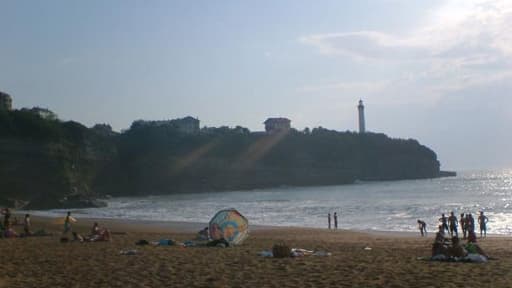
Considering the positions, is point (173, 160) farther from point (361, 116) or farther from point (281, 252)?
point (281, 252)

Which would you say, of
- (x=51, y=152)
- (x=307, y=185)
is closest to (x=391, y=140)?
(x=307, y=185)

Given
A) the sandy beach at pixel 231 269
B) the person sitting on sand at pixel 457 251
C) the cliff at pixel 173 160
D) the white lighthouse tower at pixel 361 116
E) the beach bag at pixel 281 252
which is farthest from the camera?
the white lighthouse tower at pixel 361 116

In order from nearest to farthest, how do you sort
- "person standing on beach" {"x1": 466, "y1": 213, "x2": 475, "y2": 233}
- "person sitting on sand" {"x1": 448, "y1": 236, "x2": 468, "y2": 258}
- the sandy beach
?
the sandy beach, "person sitting on sand" {"x1": 448, "y1": 236, "x2": 468, "y2": 258}, "person standing on beach" {"x1": 466, "y1": 213, "x2": 475, "y2": 233}

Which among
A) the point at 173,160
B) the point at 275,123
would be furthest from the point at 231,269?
the point at 275,123

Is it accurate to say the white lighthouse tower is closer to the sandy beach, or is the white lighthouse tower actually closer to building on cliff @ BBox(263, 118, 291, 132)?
building on cliff @ BBox(263, 118, 291, 132)

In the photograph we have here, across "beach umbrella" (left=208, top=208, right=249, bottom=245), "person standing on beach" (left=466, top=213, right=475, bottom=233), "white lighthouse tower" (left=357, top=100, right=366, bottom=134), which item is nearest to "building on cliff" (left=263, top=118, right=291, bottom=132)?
"white lighthouse tower" (left=357, top=100, right=366, bottom=134)

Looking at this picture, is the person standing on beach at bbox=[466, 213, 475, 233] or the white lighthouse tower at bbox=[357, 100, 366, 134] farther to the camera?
the white lighthouse tower at bbox=[357, 100, 366, 134]

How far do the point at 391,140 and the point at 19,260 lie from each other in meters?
152

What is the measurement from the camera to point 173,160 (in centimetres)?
12100

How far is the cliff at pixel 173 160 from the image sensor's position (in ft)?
231

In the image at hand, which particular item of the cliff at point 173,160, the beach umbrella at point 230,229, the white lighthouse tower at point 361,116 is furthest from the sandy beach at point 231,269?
the white lighthouse tower at point 361,116

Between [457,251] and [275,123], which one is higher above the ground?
[275,123]

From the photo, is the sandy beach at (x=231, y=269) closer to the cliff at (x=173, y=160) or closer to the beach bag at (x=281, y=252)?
the beach bag at (x=281, y=252)

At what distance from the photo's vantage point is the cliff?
7031cm
